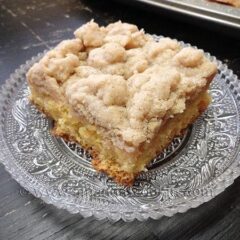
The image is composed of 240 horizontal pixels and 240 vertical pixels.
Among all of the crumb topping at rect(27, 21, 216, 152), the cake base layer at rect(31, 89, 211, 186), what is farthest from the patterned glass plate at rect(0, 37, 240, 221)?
the crumb topping at rect(27, 21, 216, 152)

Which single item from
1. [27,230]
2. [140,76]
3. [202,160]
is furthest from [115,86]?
[27,230]

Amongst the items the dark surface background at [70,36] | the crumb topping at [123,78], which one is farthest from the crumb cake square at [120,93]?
the dark surface background at [70,36]

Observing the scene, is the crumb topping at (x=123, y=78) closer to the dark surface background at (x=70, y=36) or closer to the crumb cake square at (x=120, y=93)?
the crumb cake square at (x=120, y=93)

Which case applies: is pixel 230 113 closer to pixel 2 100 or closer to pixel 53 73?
pixel 53 73

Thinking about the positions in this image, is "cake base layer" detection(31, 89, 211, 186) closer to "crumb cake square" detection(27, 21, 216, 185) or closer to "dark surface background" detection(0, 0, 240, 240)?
"crumb cake square" detection(27, 21, 216, 185)

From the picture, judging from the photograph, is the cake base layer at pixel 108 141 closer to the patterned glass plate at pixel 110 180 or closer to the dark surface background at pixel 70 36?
the patterned glass plate at pixel 110 180

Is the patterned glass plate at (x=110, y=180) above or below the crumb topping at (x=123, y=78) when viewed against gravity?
below
